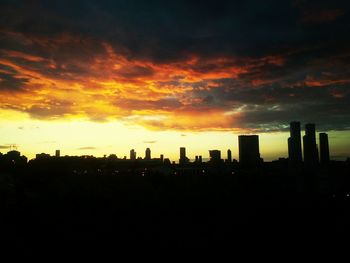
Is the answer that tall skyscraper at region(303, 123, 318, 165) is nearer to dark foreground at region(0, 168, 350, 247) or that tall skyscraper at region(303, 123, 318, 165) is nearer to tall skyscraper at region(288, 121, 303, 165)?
tall skyscraper at region(288, 121, 303, 165)

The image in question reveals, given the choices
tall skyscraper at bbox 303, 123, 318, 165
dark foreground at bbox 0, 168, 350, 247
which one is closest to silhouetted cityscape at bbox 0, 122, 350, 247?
dark foreground at bbox 0, 168, 350, 247

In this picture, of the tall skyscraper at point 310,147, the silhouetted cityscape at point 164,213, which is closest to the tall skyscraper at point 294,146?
the tall skyscraper at point 310,147

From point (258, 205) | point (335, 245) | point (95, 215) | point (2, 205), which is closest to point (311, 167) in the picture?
point (258, 205)

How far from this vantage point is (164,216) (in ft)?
104

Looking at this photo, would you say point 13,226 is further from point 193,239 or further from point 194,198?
point 194,198

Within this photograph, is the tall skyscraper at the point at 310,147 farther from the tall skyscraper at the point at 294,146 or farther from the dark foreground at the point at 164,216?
the dark foreground at the point at 164,216

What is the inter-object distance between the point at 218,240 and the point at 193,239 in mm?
2297

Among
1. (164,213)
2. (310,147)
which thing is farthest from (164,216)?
(310,147)

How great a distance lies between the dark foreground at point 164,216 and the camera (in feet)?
83.8

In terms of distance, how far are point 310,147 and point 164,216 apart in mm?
103475

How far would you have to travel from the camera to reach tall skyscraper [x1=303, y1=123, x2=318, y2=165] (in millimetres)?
113062

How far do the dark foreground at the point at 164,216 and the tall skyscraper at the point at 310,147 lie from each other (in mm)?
74831

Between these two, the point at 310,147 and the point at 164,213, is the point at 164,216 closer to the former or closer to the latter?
the point at 164,213

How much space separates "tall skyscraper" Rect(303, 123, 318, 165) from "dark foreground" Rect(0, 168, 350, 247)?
246ft
